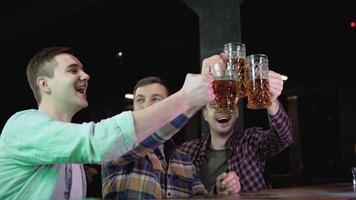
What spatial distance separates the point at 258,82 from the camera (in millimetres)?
1920

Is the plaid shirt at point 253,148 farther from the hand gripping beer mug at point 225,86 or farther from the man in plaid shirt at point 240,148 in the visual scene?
the hand gripping beer mug at point 225,86

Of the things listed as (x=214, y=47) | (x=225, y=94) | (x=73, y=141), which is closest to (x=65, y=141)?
(x=73, y=141)

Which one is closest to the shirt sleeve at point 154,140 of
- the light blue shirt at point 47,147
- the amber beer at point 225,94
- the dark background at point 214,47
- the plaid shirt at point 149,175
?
the plaid shirt at point 149,175

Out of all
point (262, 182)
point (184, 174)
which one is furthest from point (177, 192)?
point (262, 182)

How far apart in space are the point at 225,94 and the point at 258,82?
0.70 ft

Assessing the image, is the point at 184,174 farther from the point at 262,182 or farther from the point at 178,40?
the point at 178,40

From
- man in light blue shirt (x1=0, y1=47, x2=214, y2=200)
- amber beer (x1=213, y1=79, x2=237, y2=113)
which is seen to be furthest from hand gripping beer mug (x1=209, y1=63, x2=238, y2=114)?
man in light blue shirt (x1=0, y1=47, x2=214, y2=200)

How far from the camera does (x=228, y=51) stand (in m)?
1.92

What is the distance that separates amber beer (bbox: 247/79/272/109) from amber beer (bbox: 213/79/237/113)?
132 millimetres

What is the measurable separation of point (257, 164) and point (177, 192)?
73cm

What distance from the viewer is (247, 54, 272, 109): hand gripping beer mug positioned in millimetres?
1913

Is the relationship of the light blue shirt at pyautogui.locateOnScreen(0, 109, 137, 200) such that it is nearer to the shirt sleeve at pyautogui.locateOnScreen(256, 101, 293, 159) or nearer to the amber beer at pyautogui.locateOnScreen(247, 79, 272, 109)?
the amber beer at pyautogui.locateOnScreen(247, 79, 272, 109)

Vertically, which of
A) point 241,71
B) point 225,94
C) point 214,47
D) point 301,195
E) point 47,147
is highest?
point 214,47

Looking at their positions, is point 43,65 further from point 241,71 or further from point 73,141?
point 241,71
